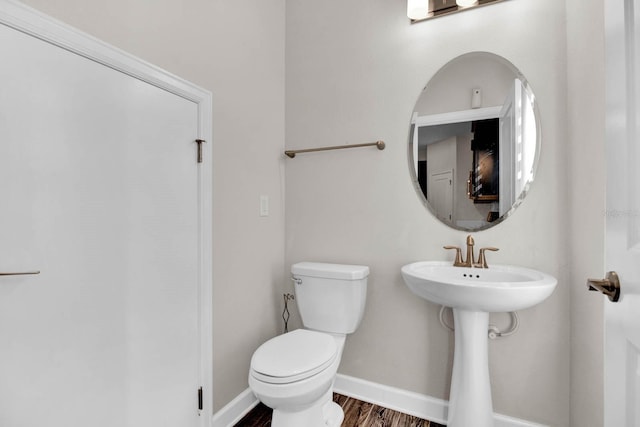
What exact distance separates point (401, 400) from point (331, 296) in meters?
0.72

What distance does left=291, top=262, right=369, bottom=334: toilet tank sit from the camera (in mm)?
1740

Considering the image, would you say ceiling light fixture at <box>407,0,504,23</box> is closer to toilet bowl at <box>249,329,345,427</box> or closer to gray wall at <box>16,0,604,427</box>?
gray wall at <box>16,0,604,427</box>

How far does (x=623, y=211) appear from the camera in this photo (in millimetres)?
579

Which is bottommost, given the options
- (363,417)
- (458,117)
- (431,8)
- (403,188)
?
(363,417)

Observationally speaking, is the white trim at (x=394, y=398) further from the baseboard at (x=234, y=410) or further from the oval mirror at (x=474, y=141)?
the oval mirror at (x=474, y=141)

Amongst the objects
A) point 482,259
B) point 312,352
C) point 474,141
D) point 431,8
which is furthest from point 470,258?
point 431,8

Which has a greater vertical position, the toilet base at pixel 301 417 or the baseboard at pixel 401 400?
the toilet base at pixel 301 417

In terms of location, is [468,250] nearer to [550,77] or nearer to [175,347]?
[550,77]

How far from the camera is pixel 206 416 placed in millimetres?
1508

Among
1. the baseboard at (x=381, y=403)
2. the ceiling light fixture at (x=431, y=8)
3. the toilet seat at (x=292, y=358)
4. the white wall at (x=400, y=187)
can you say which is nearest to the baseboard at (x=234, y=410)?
the baseboard at (x=381, y=403)

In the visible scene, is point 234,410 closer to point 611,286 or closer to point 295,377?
point 295,377

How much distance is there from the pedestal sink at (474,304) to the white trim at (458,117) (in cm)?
78

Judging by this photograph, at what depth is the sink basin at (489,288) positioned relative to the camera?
1.24 m

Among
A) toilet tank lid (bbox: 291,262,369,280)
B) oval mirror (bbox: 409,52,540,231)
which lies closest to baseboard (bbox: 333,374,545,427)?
toilet tank lid (bbox: 291,262,369,280)
